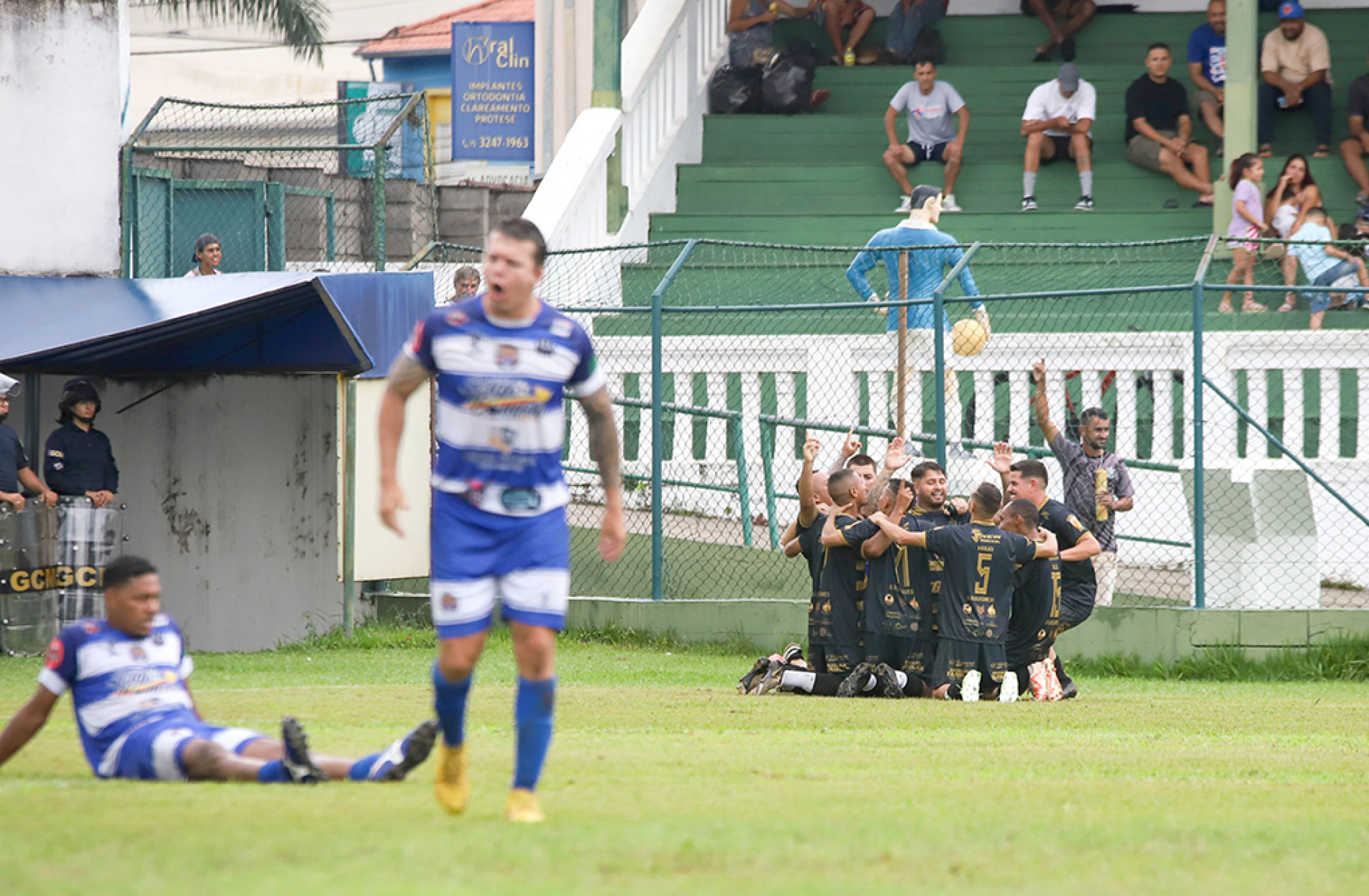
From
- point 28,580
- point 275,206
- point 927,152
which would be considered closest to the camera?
point 28,580

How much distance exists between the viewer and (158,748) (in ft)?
23.3

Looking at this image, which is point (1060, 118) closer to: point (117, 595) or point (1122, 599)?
point (1122, 599)

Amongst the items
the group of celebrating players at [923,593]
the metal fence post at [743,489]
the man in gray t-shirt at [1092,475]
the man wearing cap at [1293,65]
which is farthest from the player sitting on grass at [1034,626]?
the man wearing cap at [1293,65]

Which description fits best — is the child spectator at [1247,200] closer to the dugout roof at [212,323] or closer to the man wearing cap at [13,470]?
the dugout roof at [212,323]

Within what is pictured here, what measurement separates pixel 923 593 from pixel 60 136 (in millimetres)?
8624

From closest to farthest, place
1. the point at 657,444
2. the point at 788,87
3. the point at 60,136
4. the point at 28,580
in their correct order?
the point at 28,580 → the point at 657,444 → the point at 60,136 → the point at 788,87

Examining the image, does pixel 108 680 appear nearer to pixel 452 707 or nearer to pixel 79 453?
pixel 452 707

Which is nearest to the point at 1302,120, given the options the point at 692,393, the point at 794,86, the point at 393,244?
the point at 794,86

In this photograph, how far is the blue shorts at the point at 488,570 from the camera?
20.4 ft

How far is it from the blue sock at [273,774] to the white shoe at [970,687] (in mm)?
6059

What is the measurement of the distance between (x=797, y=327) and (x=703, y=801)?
12236 mm

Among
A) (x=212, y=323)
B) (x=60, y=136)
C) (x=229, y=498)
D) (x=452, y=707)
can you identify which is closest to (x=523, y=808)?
(x=452, y=707)

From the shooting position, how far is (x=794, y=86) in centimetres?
2405

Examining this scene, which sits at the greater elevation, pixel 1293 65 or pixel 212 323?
pixel 1293 65
